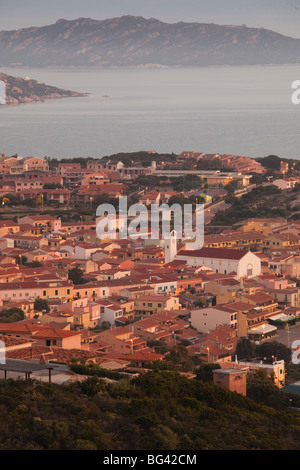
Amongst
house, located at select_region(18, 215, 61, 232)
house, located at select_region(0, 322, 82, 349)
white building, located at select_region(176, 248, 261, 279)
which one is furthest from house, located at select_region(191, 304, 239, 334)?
house, located at select_region(18, 215, 61, 232)

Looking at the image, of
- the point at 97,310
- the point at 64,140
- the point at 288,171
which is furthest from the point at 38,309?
the point at 64,140

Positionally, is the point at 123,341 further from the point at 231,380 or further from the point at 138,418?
the point at 138,418

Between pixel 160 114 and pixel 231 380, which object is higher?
pixel 231 380

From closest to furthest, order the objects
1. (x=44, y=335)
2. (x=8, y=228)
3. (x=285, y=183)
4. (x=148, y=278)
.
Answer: (x=44, y=335), (x=148, y=278), (x=8, y=228), (x=285, y=183)

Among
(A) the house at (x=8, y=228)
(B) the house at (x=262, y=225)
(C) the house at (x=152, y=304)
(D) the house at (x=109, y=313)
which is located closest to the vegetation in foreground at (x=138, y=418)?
(D) the house at (x=109, y=313)

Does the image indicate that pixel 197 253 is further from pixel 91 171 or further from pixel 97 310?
pixel 91 171

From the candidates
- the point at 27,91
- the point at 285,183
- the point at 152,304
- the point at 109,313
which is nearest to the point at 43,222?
the point at 285,183
